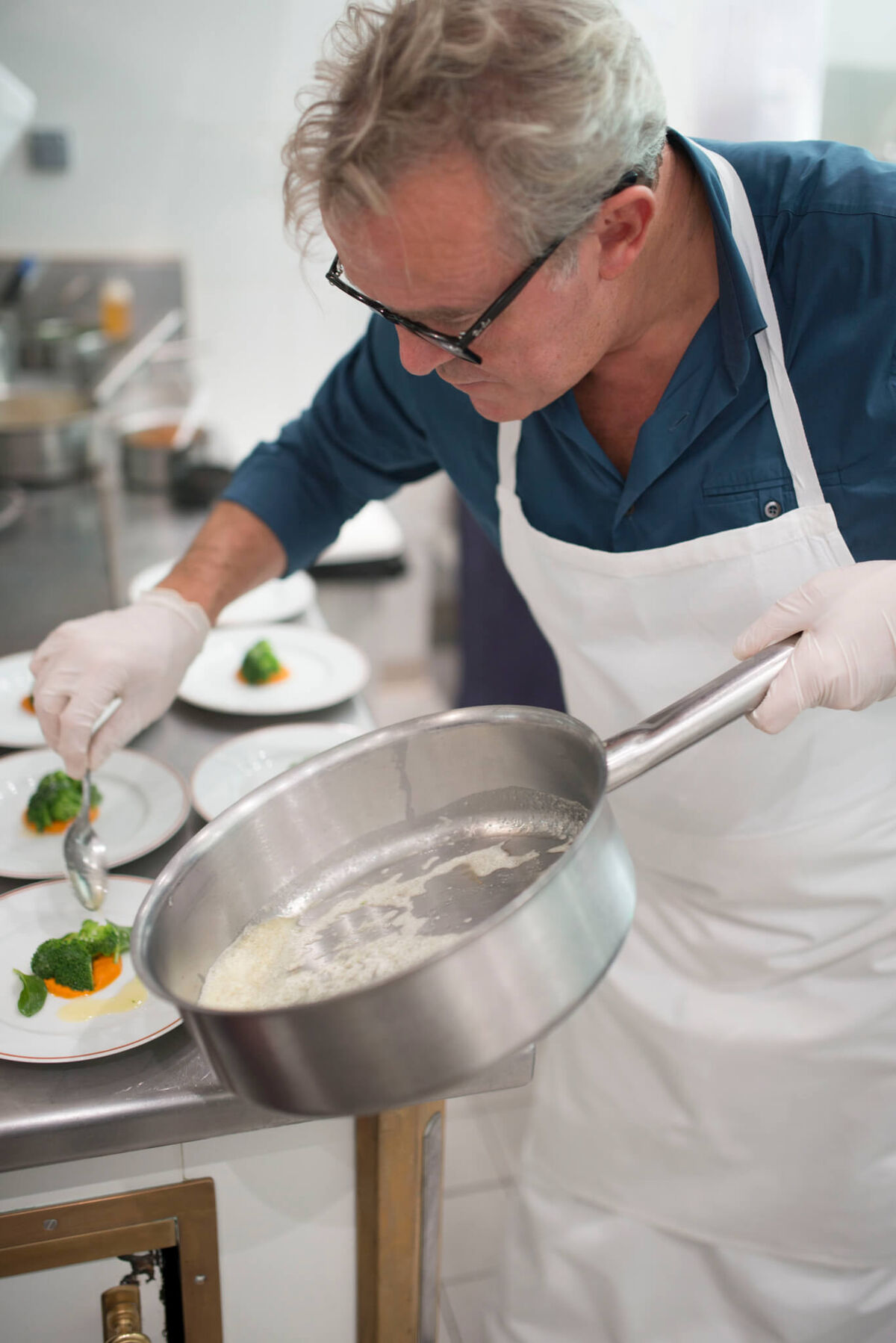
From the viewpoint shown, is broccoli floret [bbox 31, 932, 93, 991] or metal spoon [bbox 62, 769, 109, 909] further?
metal spoon [bbox 62, 769, 109, 909]

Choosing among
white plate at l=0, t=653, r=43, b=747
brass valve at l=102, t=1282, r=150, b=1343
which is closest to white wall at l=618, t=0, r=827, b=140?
white plate at l=0, t=653, r=43, b=747

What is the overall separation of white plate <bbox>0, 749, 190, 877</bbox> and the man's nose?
2.15ft

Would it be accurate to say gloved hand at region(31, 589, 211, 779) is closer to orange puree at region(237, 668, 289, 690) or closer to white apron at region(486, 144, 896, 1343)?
orange puree at region(237, 668, 289, 690)

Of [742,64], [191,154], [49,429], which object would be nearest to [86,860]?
[49,429]

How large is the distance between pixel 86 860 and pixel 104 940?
0.15 m

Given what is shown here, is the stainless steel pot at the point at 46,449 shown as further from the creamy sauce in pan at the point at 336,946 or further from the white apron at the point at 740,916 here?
the creamy sauce in pan at the point at 336,946

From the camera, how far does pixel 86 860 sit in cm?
118

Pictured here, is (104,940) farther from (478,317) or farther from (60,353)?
(60,353)

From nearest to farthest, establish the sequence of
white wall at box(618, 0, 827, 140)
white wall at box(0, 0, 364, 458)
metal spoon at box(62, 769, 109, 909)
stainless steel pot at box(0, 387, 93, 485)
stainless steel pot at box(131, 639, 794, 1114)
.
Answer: stainless steel pot at box(131, 639, 794, 1114), metal spoon at box(62, 769, 109, 909), white wall at box(618, 0, 827, 140), stainless steel pot at box(0, 387, 93, 485), white wall at box(0, 0, 364, 458)

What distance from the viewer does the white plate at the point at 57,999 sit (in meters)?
0.96

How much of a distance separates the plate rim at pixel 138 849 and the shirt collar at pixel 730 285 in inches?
33.4

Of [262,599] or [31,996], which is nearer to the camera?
[31,996]

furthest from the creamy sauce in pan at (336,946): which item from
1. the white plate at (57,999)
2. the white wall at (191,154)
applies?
the white wall at (191,154)

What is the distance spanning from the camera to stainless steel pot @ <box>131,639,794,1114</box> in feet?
2.19
